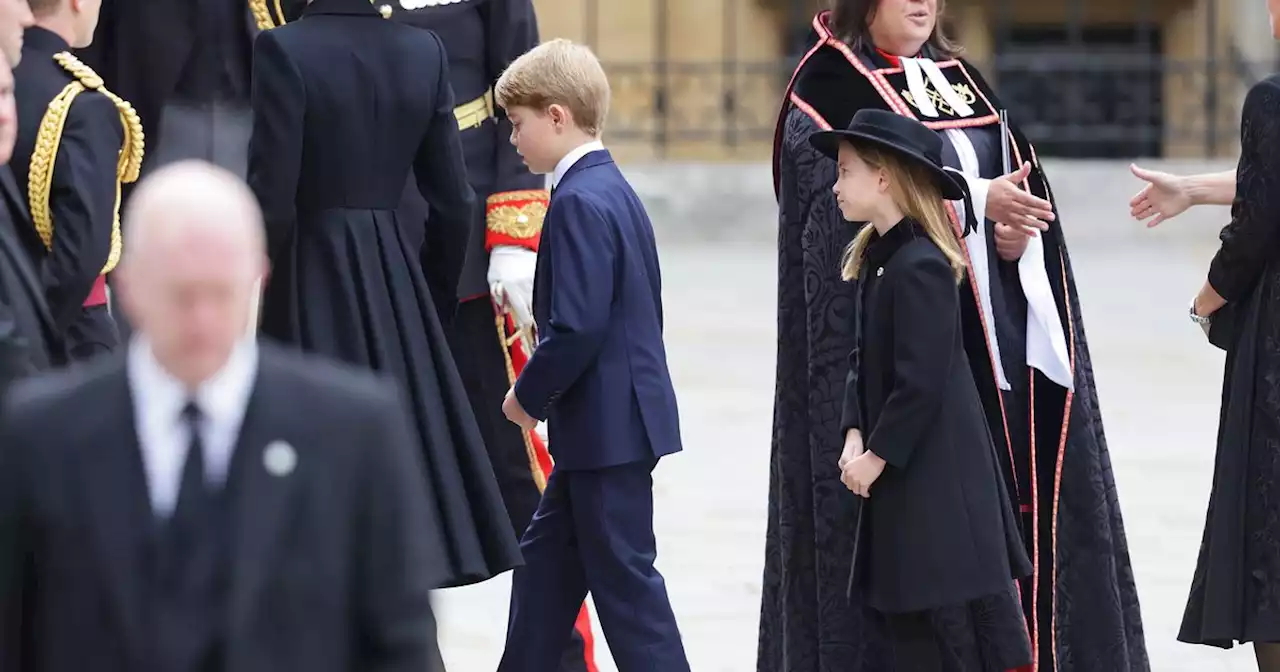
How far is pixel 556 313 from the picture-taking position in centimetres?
457

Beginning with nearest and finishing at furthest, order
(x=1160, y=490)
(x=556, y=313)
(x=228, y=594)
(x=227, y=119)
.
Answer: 1. (x=228, y=594)
2. (x=556, y=313)
3. (x=227, y=119)
4. (x=1160, y=490)

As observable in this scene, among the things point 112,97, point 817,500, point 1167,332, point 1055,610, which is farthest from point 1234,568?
point 1167,332

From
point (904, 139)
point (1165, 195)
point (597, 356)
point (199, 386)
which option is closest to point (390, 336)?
point (597, 356)

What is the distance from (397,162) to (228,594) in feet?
7.67

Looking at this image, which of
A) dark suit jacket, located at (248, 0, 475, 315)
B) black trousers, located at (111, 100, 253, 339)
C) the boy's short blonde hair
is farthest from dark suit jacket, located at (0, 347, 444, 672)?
black trousers, located at (111, 100, 253, 339)

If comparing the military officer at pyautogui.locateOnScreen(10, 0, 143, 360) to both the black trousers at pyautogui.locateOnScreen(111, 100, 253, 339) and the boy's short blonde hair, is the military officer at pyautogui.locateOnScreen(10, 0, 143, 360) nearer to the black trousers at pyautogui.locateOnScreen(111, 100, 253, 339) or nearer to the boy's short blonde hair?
the black trousers at pyautogui.locateOnScreen(111, 100, 253, 339)

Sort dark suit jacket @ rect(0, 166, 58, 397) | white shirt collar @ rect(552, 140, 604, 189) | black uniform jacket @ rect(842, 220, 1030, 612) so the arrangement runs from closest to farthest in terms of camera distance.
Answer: dark suit jacket @ rect(0, 166, 58, 397)
black uniform jacket @ rect(842, 220, 1030, 612)
white shirt collar @ rect(552, 140, 604, 189)

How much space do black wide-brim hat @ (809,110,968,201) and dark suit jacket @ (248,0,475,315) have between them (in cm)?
86

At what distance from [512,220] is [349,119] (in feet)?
2.68

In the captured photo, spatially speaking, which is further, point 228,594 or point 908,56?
point 908,56

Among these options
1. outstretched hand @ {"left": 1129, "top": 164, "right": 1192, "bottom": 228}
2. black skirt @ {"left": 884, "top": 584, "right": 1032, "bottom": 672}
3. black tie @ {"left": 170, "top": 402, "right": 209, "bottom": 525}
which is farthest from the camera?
outstretched hand @ {"left": 1129, "top": 164, "right": 1192, "bottom": 228}

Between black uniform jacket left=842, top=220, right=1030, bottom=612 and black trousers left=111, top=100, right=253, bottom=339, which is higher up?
black trousers left=111, top=100, right=253, bottom=339

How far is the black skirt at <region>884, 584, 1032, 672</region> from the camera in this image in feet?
14.5

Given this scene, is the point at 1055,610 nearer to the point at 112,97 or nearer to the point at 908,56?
the point at 908,56
